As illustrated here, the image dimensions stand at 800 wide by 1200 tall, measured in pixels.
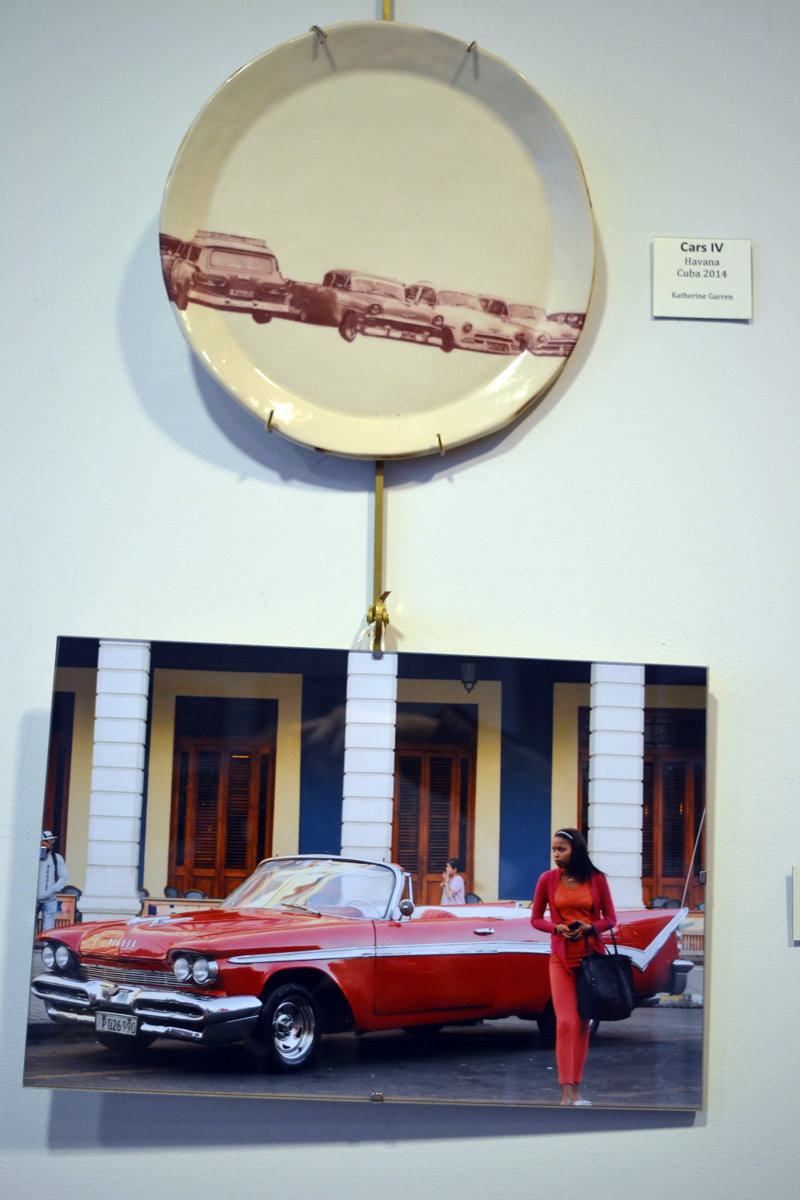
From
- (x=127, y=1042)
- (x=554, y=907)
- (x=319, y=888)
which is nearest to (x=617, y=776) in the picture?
(x=554, y=907)

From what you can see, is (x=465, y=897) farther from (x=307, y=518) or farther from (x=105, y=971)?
(x=307, y=518)

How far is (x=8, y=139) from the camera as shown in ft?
5.37

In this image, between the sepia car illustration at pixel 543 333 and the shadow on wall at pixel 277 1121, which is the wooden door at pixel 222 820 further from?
the sepia car illustration at pixel 543 333

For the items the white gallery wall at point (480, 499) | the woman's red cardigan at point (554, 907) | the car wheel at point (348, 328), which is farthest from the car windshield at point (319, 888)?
the car wheel at point (348, 328)

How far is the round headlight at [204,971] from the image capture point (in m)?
1.38

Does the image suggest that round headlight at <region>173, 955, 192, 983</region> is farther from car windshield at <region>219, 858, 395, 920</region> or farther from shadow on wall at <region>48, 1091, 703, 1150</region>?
shadow on wall at <region>48, 1091, 703, 1150</region>

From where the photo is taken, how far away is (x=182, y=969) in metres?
1.38

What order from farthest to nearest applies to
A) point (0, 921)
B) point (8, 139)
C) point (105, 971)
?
1. point (8, 139)
2. point (0, 921)
3. point (105, 971)

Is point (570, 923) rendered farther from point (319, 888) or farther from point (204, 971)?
point (204, 971)

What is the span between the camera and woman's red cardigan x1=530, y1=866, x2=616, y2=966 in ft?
4.77

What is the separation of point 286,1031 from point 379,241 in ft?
3.95

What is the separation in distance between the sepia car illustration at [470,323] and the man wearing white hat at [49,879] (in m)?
0.99

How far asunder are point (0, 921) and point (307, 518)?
786 mm

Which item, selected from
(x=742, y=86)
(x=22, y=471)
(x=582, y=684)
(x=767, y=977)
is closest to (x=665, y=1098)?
(x=767, y=977)
